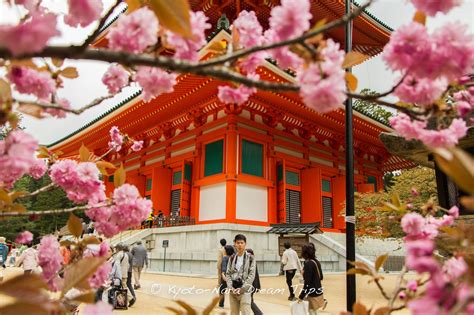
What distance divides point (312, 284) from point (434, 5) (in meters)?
4.52

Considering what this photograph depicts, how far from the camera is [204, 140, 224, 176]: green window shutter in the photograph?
37.2ft

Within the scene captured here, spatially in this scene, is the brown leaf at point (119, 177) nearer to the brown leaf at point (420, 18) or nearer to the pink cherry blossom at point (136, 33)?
the pink cherry blossom at point (136, 33)

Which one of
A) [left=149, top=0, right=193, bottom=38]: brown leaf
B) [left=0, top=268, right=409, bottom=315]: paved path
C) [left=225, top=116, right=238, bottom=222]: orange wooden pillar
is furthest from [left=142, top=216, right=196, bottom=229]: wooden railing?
[left=149, top=0, right=193, bottom=38]: brown leaf

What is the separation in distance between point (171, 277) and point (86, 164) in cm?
867

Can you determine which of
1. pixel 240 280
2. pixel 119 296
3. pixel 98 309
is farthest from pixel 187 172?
pixel 98 309

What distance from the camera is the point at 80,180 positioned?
1.49 metres

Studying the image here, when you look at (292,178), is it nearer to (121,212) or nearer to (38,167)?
(38,167)

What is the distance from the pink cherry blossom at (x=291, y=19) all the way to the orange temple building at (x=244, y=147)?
8131mm

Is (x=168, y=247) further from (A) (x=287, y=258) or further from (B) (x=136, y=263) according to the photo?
(A) (x=287, y=258)

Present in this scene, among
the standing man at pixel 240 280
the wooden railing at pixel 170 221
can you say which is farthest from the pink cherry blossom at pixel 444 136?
the wooden railing at pixel 170 221

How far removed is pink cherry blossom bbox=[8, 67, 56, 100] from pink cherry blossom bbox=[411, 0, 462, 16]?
3.51ft

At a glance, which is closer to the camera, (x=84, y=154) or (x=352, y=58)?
(x=352, y=58)

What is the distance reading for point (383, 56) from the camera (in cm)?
106

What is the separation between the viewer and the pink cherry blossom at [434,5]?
3.12ft
